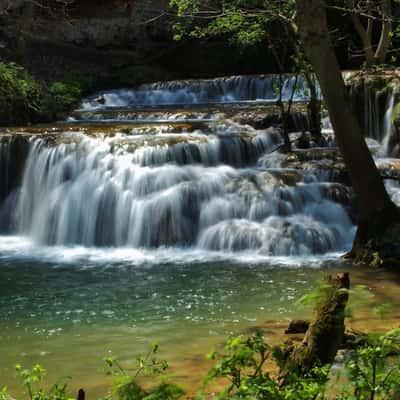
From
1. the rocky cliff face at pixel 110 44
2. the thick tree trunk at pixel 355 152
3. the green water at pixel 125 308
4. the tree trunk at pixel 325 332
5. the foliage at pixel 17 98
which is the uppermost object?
the rocky cliff face at pixel 110 44

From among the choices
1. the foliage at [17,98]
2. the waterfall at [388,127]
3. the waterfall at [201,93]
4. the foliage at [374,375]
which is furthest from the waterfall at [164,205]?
the foliage at [374,375]

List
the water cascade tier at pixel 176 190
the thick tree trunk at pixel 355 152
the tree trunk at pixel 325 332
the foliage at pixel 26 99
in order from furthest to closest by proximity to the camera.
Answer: the foliage at pixel 26 99 < the water cascade tier at pixel 176 190 < the thick tree trunk at pixel 355 152 < the tree trunk at pixel 325 332

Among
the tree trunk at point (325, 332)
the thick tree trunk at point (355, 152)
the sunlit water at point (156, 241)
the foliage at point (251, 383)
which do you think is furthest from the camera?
the thick tree trunk at point (355, 152)

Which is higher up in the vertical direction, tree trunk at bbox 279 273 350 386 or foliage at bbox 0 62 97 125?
foliage at bbox 0 62 97 125

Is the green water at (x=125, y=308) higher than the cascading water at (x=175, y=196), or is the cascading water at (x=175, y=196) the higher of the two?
the cascading water at (x=175, y=196)

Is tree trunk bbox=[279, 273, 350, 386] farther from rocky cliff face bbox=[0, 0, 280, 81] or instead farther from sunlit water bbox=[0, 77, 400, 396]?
rocky cliff face bbox=[0, 0, 280, 81]

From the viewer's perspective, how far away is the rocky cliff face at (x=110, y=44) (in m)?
23.8

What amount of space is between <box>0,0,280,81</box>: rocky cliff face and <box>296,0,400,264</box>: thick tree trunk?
14.5 meters

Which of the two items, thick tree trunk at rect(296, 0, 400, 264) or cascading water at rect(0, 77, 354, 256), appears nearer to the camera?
→ thick tree trunk at rect(296, 0, 400, 264)

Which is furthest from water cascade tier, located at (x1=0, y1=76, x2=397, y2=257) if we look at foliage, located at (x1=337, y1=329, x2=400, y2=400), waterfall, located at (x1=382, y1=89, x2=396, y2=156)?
foliage, located at (x1=337, y1=329, x2=400, y2=400)

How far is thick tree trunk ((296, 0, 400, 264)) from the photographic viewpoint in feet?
31.0

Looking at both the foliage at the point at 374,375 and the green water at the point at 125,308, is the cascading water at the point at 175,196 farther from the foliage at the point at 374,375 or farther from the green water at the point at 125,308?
the foliage at the point at 374,375

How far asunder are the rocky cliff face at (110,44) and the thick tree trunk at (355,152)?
14.5 metres

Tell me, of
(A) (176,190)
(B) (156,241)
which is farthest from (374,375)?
(A) (176,190)
